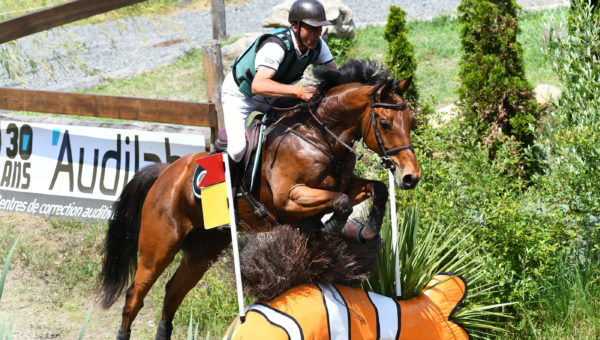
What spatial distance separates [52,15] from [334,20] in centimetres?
611

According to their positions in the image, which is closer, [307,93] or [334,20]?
[307,93]

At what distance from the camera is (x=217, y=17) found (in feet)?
47.1

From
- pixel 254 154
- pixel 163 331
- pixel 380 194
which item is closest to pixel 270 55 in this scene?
pixel 254 154

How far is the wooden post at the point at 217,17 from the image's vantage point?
14156mm

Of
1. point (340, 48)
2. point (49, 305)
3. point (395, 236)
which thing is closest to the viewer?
point (395, 236)

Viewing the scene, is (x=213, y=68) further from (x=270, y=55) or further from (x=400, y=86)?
(x=400, y=86)

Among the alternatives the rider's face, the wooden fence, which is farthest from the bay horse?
the wooden fence

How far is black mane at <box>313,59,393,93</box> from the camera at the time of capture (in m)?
4.68

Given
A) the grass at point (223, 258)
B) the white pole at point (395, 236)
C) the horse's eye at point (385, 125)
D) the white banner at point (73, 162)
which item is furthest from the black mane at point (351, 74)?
the white banner at point (73, 162)

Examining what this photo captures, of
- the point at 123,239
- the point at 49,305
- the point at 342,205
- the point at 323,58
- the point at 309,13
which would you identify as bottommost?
the point at 49,305

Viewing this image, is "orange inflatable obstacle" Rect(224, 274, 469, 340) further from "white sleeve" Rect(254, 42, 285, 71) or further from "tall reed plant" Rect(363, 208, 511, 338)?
"white sleeve" Rect(254, 42, 285, 71)

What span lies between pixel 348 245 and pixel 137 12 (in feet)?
20.5

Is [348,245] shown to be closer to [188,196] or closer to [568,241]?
[188,196]

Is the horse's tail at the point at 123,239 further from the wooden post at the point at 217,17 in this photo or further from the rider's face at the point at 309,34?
the wooden post at the point at 217,17
